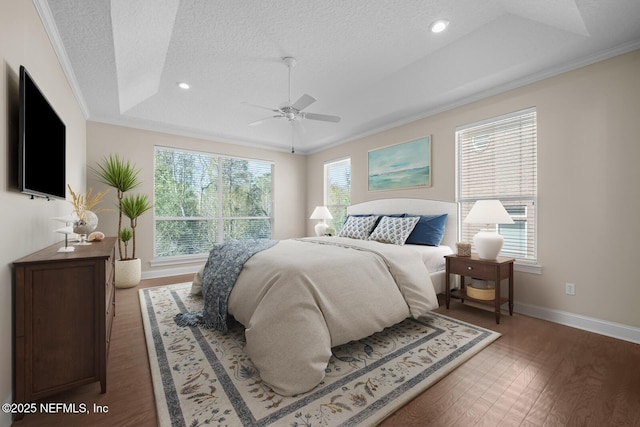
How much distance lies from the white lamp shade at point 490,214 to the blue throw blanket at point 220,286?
2176mm

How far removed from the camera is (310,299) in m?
1.89

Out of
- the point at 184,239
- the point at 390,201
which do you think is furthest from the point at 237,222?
the point at 390,201

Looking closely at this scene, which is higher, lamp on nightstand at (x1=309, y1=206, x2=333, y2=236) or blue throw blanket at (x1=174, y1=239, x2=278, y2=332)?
lamp on nightstand at (x1=309, y1=206, x2=333, y2=236)

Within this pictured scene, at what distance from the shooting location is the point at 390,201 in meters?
4.43

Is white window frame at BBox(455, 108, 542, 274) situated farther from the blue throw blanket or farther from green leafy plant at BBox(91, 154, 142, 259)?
green leafy plant at BBox(91, 154, 142, 259)

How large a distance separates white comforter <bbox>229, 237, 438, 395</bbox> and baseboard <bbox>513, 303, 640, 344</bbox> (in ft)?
3.97

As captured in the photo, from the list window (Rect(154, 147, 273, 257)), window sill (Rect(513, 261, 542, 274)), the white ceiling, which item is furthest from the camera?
window (Rect(154, 147, 273, 257))

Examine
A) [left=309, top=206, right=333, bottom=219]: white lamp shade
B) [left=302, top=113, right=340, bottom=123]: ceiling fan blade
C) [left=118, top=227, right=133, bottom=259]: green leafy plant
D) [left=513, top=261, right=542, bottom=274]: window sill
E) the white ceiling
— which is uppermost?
the white ceiling

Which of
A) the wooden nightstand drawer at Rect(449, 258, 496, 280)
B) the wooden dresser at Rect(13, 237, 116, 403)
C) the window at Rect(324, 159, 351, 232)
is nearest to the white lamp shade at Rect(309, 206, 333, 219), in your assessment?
the window at Rect(324, 159, 351, 232)

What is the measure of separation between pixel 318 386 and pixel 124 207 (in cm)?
385

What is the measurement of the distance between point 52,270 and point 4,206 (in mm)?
402

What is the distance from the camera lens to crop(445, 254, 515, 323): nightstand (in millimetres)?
2729

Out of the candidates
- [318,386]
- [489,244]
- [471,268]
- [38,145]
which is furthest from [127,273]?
[489,244]

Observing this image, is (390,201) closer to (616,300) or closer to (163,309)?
(616,300)
